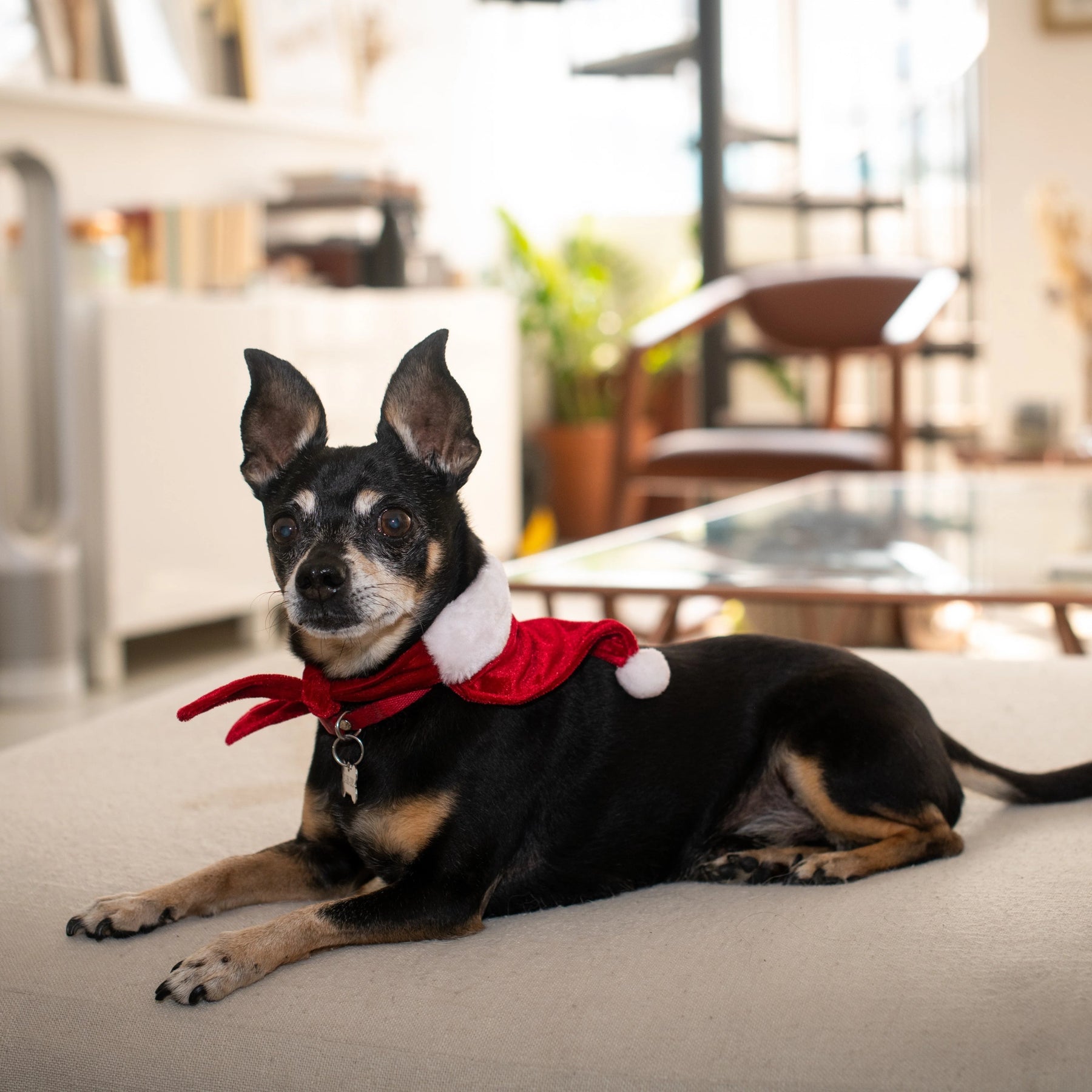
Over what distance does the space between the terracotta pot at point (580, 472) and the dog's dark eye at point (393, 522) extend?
541 cm

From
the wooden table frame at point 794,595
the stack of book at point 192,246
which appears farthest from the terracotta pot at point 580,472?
the wooden table frame at point 794,595

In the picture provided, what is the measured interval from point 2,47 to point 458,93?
2.76 metres

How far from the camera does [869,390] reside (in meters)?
6.59

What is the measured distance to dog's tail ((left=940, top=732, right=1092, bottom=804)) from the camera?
1425mm

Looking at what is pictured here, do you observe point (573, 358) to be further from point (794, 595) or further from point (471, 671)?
point (471, 671)

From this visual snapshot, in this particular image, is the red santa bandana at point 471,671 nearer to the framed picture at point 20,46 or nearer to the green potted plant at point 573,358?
the framed picture at point 20,46

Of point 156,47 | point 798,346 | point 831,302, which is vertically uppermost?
point 156,47

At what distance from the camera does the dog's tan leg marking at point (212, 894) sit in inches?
44.9

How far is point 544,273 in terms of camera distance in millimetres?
6523

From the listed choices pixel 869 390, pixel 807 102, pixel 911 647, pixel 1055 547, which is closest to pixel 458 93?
pixel 807 102

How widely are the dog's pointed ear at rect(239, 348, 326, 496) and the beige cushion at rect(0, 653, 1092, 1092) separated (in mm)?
403

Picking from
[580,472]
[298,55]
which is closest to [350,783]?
[298,55]

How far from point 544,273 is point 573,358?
17.3 inches

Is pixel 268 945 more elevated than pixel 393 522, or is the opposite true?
pixel 393 522
